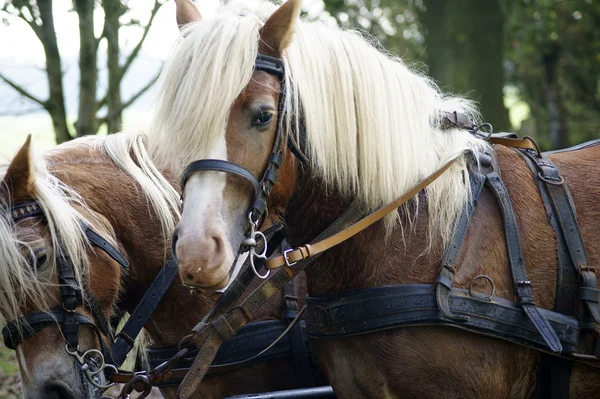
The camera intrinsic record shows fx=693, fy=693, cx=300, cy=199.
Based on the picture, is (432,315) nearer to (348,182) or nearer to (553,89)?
(348,182)

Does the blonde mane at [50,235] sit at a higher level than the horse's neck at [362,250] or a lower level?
lower

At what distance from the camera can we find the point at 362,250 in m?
2.40

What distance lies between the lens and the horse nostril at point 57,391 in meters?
2.56

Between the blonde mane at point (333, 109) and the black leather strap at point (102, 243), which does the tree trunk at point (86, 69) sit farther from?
the blonde mane at point (333, 109)

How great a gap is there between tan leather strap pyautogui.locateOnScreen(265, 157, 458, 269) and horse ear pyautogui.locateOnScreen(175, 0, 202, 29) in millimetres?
881

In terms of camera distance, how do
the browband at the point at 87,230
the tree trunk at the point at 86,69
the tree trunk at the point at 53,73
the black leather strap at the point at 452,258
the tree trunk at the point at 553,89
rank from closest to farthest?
the black leather strap at the point at 452,258
the browband at the point at 87,230
the tree trunk at the point at 53,73
the tree trunk at the point at 86,69
the tree trunk at the point at 553,89

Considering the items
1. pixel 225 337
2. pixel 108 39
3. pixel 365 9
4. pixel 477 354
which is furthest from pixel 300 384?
pixel 365 9

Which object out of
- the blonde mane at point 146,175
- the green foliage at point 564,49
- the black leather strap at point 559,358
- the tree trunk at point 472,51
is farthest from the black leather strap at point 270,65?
the green foliage at point 564,49

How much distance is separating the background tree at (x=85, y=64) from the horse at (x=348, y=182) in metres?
3.78

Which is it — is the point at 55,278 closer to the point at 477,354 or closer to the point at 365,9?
the point at 477,354

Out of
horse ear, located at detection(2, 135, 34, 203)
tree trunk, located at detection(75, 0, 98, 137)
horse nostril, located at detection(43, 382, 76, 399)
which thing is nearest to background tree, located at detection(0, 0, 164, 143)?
tree trunk, located at detection(75, 0, 98, 137)

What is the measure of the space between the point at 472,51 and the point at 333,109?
6.71 metres

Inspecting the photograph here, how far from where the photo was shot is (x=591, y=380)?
96.7 inches

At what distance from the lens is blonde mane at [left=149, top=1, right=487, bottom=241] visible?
210cm
